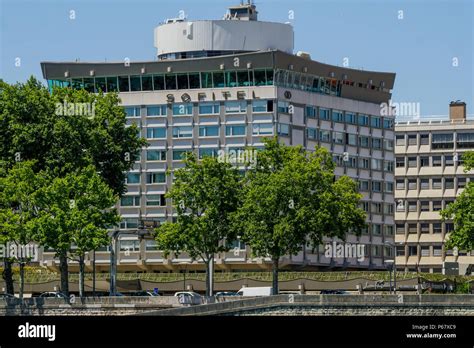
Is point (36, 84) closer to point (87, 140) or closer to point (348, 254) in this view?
point (87, 140)

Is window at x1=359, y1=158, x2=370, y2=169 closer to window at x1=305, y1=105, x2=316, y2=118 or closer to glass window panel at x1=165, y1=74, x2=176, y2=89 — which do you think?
window at x1=305, y1=105, x2=316, y2=118

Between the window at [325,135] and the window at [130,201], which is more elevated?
the window at [325,135]

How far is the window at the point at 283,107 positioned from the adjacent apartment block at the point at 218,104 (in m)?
0.11

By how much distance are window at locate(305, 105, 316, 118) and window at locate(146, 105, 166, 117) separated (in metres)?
16.1

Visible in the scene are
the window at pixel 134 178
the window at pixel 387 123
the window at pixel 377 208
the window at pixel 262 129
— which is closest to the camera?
the window at pixel 262 129

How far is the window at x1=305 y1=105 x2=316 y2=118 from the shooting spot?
175625 millimetres

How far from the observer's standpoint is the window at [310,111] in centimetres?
17562

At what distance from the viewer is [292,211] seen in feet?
462

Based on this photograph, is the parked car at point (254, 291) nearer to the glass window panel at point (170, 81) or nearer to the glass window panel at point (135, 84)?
the glass window panel at point (170, 81)

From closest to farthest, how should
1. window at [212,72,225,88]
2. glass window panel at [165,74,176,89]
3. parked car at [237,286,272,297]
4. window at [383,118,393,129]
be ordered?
parked car at [237,286,272,297]
window at [212,72,225,88]
glass window panel at [165,74,176,89]
window at [383,118,393,129]

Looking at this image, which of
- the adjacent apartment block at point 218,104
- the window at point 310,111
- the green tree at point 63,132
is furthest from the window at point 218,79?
the green tree at point 63,132

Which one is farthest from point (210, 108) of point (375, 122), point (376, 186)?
point (376, 186)

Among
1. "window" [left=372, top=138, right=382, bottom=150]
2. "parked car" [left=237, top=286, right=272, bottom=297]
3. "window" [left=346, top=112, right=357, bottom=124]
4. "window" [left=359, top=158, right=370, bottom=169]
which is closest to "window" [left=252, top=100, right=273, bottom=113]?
"window" [left=346, top=112, right=357, bottom=124]
